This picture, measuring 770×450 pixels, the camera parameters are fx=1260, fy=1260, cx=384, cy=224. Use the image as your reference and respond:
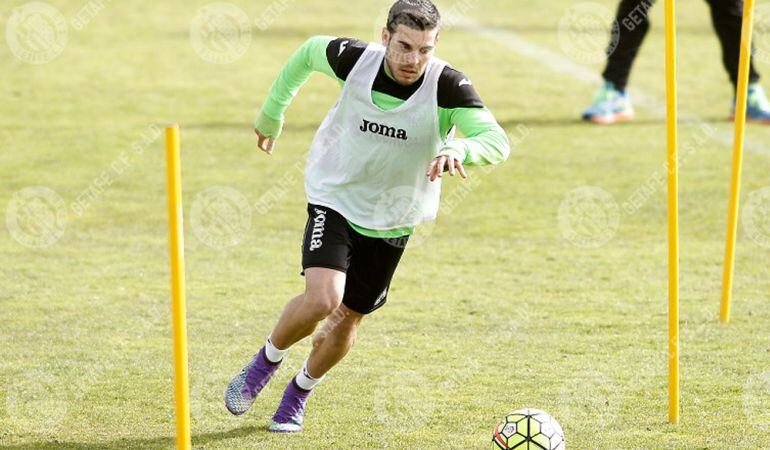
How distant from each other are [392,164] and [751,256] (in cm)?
528

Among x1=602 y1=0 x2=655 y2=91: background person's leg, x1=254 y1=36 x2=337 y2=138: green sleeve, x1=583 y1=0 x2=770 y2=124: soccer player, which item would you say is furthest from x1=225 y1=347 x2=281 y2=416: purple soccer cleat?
x1=602 y1=0 x2=655 y2=91: background person's leg

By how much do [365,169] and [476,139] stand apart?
695 mm

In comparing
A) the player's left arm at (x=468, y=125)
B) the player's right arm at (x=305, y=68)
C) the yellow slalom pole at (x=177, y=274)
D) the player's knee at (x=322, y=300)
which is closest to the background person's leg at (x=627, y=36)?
the player's right arm at (x=305, y=68)

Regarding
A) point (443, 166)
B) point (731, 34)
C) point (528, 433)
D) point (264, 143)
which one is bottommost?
point (731, 34)

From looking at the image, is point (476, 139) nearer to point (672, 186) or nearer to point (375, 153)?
point (375, 153)

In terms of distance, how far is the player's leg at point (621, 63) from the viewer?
14.4 metres

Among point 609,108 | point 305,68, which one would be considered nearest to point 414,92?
point 305,68

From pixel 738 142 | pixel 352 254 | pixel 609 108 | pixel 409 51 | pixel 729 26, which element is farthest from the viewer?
pixel 609 108

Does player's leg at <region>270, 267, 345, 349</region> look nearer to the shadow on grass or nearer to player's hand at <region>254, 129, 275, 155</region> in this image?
the shadow on grass

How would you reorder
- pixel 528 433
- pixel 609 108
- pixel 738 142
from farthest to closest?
pixel 609 108, pixel 738 142, pixel 528 433

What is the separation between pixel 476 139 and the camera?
5859 mm

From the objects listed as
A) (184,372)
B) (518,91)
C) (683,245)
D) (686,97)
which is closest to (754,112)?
(686,97)

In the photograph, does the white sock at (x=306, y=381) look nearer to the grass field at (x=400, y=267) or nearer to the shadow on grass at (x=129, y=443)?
the grass field at (x=400, y=267)

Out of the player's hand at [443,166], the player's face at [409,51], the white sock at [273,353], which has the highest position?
the player's face at [409,51]
